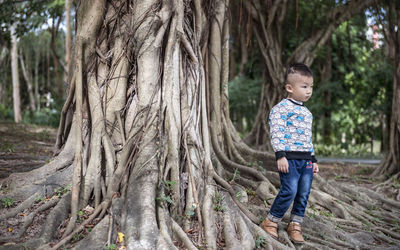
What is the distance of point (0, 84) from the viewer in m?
26.0

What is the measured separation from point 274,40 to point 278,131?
558cm

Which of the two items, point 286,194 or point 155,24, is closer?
point 286,194

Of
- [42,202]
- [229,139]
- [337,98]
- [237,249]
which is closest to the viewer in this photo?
[237,249]

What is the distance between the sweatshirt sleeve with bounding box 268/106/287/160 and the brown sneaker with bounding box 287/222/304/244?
2.16 ft

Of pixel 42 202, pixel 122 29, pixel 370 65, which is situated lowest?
pixel 42 202

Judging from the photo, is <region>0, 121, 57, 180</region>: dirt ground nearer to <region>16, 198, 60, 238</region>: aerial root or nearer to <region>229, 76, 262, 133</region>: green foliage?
<region>16, 198, 60, 238</region>: aerial root

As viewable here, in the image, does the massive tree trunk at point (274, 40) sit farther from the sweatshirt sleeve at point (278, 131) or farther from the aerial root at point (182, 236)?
the aerial root at point (182, 236)

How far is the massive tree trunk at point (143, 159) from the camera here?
298cm

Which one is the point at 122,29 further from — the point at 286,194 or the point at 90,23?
the point at 286,194

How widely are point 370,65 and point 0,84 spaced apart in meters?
22.7

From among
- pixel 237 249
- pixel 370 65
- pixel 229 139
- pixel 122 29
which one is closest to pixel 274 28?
pixel 229 139

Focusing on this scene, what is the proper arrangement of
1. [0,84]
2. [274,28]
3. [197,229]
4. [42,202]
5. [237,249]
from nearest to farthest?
[237,249] < [197,229] < [42,202] < [274,28] < [0,84]

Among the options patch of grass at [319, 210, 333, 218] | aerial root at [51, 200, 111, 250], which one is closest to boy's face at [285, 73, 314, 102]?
patch of grass at [319, 210, 333, 218]

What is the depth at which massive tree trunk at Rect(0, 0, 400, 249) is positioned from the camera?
2.98 meters
